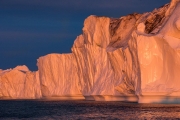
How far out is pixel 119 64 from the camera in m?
34.4

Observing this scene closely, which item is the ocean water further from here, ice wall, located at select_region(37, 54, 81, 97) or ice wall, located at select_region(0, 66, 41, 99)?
ice wall, located at select_region(0, 66, 41, 99)

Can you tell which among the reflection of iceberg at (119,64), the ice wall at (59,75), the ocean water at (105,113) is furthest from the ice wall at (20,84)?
the ocean water at (105,113)

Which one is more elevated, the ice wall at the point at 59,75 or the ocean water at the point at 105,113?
the ice wall at the point at 59,75

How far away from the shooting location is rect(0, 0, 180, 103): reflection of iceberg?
27.7 m

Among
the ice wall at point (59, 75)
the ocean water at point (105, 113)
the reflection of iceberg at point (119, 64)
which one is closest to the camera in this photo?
the ocean water at point (105, 113)

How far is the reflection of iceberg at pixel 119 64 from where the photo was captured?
1092 inches

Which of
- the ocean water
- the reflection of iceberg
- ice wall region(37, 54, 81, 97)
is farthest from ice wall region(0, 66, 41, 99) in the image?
the ocean water

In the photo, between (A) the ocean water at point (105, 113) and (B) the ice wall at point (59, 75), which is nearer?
(A) the ocean water at point (105, 113)

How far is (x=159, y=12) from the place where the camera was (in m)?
33.6

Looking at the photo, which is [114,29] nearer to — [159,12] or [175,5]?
[159,12]

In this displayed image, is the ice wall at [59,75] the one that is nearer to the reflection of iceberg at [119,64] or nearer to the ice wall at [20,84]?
the reflection of iceberg at [119,64]

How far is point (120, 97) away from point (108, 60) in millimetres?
3374

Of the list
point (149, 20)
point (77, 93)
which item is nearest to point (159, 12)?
point (149, 20)

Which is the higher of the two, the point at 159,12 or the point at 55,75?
the point at 159,12
